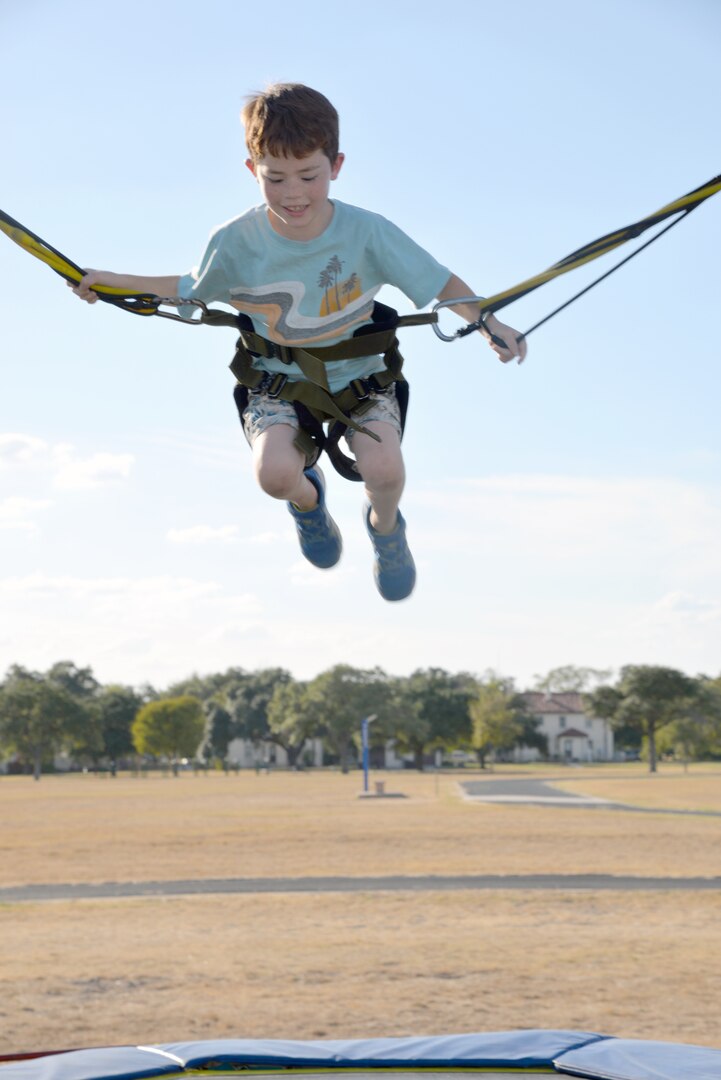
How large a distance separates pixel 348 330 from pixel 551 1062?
4.03 m

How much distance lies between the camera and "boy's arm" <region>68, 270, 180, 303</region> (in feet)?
12.6

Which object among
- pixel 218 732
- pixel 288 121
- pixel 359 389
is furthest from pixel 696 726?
pixel 288 121

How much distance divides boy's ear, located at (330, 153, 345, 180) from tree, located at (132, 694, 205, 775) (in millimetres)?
76463

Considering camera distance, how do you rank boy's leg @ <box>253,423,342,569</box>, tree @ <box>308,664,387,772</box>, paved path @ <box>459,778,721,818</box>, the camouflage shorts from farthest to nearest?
tree @ <box>308,664,387,772</box> → paved path @ <box>459,778,721,818</box> → the camouflage shorts → boy's leg @ <box>253,423,342,569</box>

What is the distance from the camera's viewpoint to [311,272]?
3.82m

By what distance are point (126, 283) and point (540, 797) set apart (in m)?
38.6

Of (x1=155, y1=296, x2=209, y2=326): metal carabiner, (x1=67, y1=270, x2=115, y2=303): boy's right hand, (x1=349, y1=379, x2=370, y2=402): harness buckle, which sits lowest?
(x1=349, y1=379, x2=370, y2=402): harness buckle

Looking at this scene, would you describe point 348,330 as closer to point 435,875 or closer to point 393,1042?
point 393,1042

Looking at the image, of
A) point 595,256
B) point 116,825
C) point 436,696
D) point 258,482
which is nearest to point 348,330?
point 258,482

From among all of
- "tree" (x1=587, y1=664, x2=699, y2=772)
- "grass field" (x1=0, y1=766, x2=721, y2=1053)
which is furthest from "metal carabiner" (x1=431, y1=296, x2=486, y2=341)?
"tree" (x1=587, y1=664, x2=699, y2=772)

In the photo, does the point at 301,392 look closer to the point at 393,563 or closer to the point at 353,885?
the point at 393,563

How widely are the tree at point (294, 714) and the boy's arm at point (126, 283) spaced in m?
71.0

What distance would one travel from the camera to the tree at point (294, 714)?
74.1 metres

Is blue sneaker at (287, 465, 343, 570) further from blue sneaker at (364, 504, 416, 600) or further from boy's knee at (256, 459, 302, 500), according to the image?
boy's knee at (256, 459, 302, 500)
